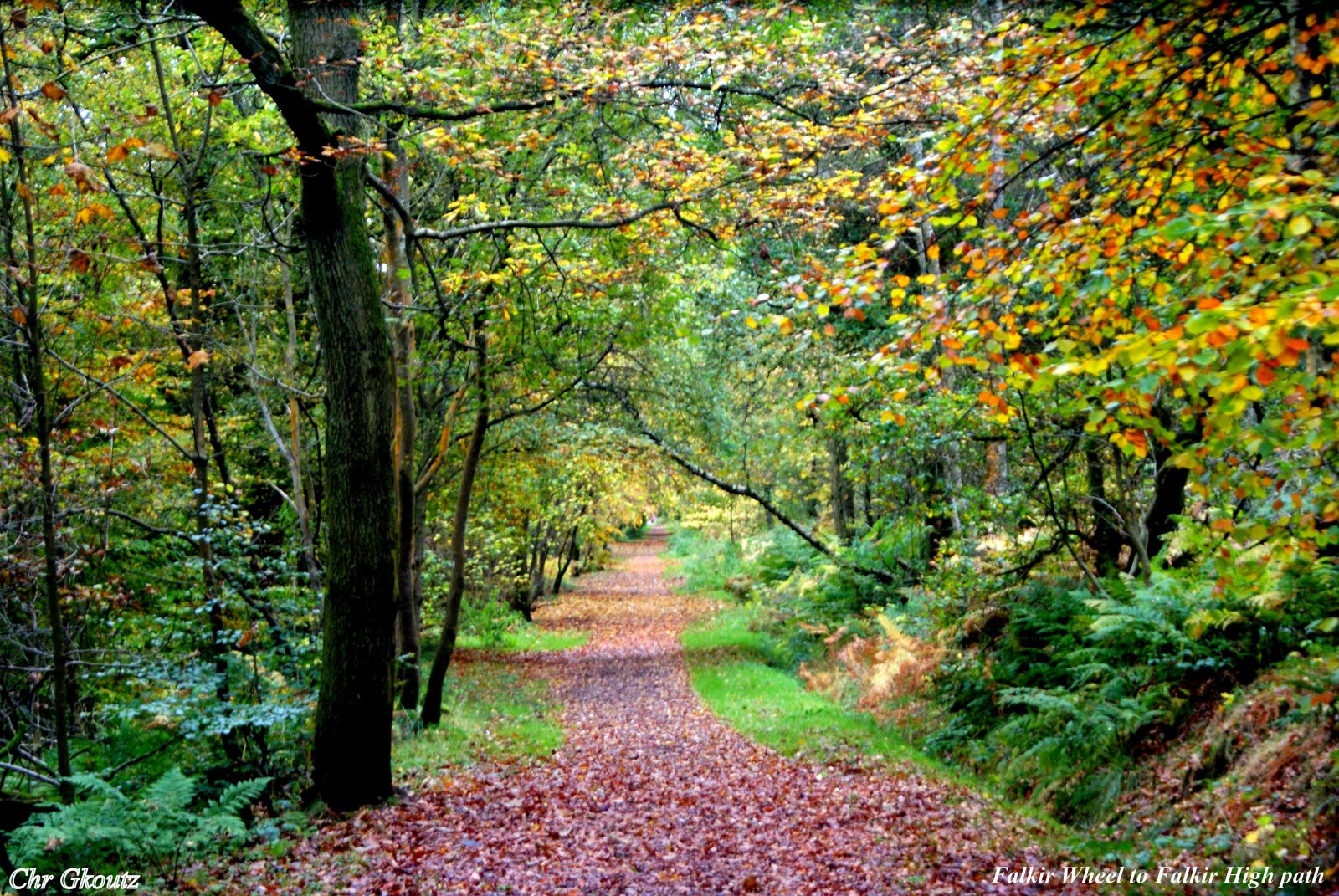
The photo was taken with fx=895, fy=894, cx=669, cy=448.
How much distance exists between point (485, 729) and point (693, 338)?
6049mm

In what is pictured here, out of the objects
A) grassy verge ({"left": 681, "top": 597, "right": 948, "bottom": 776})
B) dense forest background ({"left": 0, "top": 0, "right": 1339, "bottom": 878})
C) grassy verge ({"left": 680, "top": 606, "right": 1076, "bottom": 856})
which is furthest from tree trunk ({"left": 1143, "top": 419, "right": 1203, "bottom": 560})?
grassy verge ({"left": 681, "top": 597, "right": 948, "bottom": 776})

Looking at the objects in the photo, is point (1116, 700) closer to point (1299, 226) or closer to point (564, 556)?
point (1299, 226)

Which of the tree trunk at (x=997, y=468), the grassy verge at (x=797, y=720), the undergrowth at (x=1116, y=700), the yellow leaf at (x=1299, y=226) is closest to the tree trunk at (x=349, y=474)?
the grassy verge at (x=797, y=720)

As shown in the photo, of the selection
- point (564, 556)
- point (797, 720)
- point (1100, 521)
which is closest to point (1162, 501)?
point (1100, 521)

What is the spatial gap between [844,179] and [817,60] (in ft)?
3.59

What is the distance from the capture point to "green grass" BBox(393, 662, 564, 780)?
9797 mm

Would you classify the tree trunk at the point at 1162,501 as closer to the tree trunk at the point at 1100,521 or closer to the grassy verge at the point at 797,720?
the tree trunk at the point at 1100,521

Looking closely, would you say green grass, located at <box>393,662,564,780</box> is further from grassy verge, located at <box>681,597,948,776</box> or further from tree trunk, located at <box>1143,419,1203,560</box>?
tree trunk, located at <box>1143,419,1203,560</box>

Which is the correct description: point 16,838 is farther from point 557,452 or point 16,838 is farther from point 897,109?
point 557,452

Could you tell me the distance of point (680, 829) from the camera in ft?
24.7

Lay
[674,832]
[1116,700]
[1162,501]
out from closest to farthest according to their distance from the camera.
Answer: [674,832] → [1116,700] → [1162,501]

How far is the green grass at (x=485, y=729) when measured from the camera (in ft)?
32.1

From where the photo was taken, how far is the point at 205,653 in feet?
27.9

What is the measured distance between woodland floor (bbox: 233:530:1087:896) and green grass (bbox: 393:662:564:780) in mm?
433
